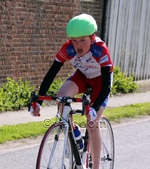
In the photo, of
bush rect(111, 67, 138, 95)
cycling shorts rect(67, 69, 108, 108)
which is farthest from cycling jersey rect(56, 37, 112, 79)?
bush rect(111, 67, 138, 95)

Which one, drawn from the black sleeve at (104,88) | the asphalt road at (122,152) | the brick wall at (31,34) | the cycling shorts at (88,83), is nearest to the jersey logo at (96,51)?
the black sleeve at (104,88)

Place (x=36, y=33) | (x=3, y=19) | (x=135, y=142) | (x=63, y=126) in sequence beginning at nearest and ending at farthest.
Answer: (x=63, y=126), (x=135, y=142), (x=3, y=19), (x=36, y=33)

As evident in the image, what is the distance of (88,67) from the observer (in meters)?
5.73

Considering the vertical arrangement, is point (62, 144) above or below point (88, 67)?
below

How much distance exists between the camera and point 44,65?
39.7 feet

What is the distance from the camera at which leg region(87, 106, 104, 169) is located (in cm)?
567

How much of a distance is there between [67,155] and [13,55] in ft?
19.8

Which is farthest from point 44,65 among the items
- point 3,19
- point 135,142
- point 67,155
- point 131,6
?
point 67,155

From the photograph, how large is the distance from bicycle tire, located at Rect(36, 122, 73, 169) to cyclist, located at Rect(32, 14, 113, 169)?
0.91 ft

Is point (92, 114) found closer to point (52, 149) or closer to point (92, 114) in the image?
point (92, 114)

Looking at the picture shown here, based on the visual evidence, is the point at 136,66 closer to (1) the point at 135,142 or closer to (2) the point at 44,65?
(2) the point at 44,65

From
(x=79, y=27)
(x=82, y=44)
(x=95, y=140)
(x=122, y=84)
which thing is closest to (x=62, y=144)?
(x=95, y=140)

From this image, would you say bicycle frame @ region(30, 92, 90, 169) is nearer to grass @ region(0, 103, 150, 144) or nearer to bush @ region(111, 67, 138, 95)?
grass @ region(0, 103, 150, 144)

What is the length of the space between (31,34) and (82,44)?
20.7 ft
